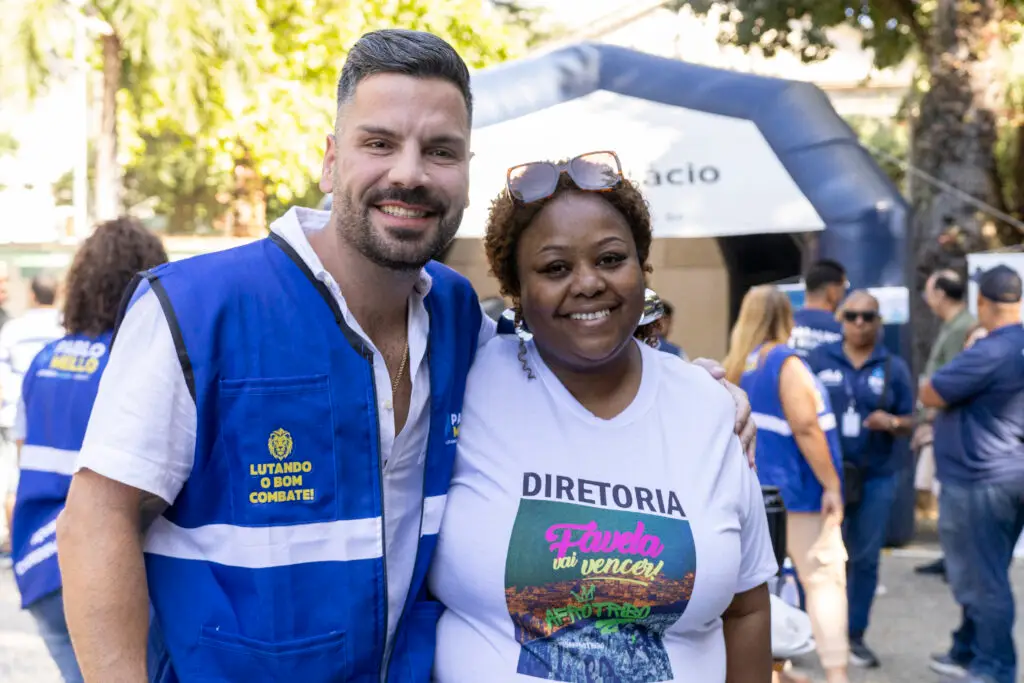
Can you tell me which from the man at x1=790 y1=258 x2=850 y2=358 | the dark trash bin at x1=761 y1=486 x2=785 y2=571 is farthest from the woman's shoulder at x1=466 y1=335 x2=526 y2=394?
the man at x1=790 y1=258 x2=850 y2=358

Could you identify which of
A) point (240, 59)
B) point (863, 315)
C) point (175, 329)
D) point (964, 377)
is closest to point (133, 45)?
point (240, 59)

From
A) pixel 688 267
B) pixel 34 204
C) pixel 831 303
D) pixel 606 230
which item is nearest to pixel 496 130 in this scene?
pixel 831 303

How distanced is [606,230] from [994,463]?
4.17m

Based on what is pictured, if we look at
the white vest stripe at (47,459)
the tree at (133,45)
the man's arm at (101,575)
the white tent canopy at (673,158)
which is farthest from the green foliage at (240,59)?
the man's arm at (101,575)

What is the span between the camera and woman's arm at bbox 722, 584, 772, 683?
239cm

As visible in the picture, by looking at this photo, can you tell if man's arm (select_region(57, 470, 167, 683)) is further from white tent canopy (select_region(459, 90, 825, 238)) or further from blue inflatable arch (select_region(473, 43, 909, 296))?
blue inflatable arch (select_region(473, 43, 909, 296))

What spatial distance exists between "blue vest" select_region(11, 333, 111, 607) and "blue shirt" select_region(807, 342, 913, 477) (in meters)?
4.26

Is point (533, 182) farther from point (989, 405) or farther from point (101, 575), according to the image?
point (989, 405)

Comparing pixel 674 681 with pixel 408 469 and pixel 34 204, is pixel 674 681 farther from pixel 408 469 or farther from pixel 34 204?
pixel 34 204

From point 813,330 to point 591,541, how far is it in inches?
190

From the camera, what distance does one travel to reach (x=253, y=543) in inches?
77.7

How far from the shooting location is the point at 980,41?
11.6 meters

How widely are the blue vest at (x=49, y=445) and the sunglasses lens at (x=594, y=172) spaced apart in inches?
69.3

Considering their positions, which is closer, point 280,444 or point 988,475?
point 280,444
